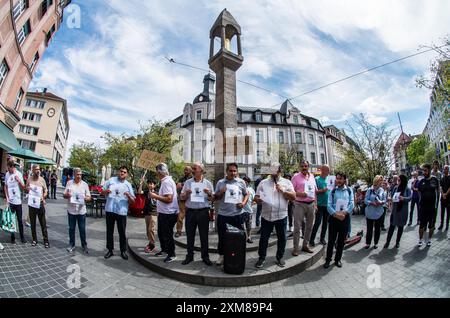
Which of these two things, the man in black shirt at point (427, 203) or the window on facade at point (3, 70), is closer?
the man in black shirt at point (427, 203)

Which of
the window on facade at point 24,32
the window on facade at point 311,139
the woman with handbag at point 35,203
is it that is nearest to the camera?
the woman with handbag at point 35,203

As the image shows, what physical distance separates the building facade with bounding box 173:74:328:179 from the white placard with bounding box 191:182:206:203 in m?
29.8

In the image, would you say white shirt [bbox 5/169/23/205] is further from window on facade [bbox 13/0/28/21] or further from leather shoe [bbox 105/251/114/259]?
window on facade [bbox 13/0/28/21]

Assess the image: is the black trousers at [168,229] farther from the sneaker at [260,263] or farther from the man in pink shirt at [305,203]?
the man in pink shirt at [305,203]

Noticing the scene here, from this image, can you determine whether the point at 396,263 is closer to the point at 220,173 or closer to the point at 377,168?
the point at 220,173

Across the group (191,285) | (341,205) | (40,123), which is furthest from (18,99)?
(40,123)

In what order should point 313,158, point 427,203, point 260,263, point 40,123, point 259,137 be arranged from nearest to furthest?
point 260,263 → point 427,203 → point 259,137 → point 40,123 → point 313,158

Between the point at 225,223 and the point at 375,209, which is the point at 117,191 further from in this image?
the point at 375,209

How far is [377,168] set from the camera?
14.5 meters

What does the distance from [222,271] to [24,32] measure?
21612 mm

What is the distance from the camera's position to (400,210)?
217 inches

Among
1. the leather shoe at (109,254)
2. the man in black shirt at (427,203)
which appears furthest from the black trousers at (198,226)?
the man in black shirt at (427,203)

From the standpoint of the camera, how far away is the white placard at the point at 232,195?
4.21m

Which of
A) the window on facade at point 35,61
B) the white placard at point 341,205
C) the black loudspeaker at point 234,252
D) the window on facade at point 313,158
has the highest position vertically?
the window on facade at point 35,61
